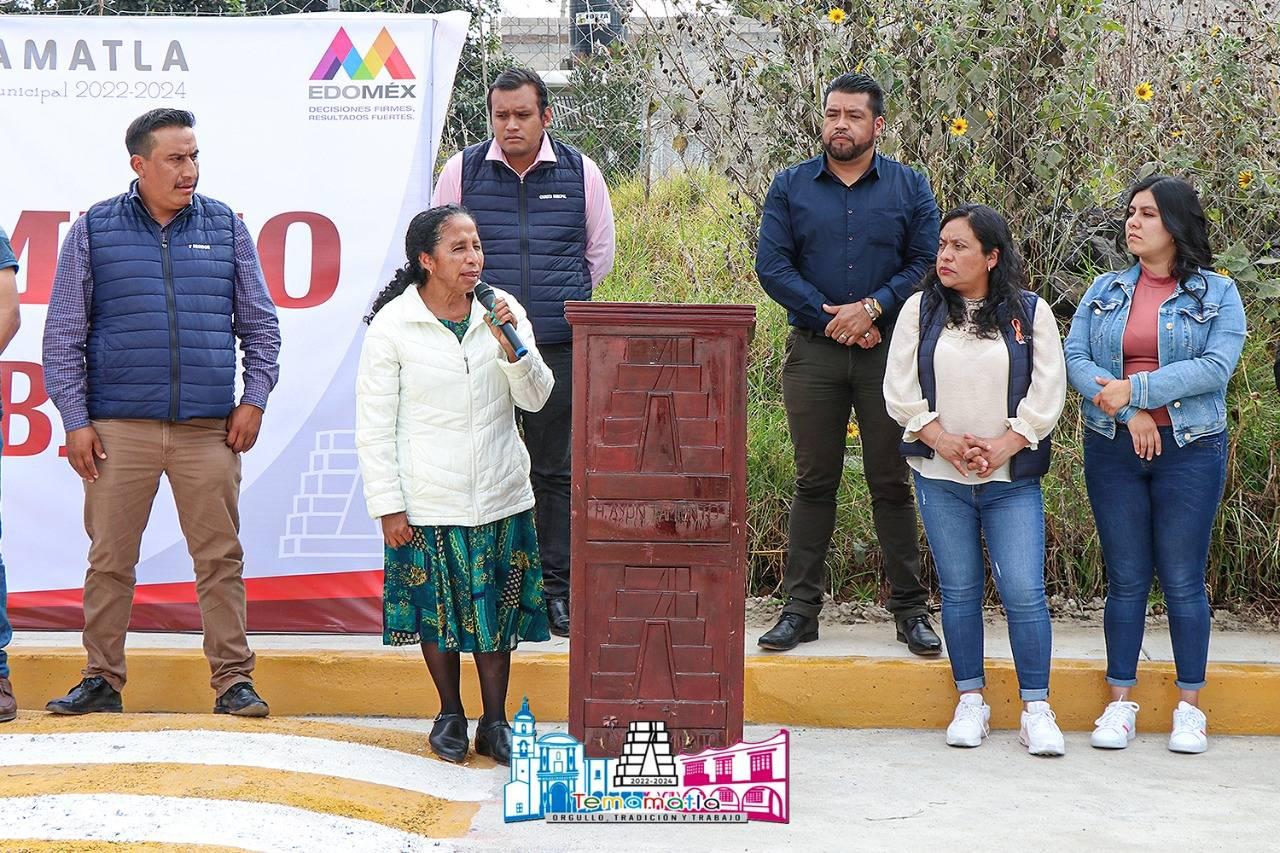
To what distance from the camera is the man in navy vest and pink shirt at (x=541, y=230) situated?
17.4 feet

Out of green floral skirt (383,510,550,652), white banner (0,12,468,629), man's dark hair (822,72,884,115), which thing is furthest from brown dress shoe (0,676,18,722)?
man's dark hair (822,72,884,115)

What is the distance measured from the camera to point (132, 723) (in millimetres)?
4613

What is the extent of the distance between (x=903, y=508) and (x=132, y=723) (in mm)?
2868

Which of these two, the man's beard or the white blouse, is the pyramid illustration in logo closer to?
the man's beard

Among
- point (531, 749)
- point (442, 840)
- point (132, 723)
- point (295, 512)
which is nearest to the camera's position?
point (442, 840)

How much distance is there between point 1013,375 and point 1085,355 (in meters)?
0.34

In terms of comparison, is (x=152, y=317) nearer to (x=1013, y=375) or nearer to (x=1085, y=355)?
(x=1013, y=375)

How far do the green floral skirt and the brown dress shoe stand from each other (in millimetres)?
1373

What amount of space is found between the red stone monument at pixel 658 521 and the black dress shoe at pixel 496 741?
1.17ft

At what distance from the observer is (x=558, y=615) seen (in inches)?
215

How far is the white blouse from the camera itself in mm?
4637

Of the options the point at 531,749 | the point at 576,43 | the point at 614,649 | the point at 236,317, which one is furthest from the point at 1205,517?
the point at 576,43

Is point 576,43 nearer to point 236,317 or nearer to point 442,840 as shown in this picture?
point 236,317

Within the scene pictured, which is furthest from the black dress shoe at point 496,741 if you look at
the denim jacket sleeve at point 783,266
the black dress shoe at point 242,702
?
the denim jacket sleeve at point 783,266
